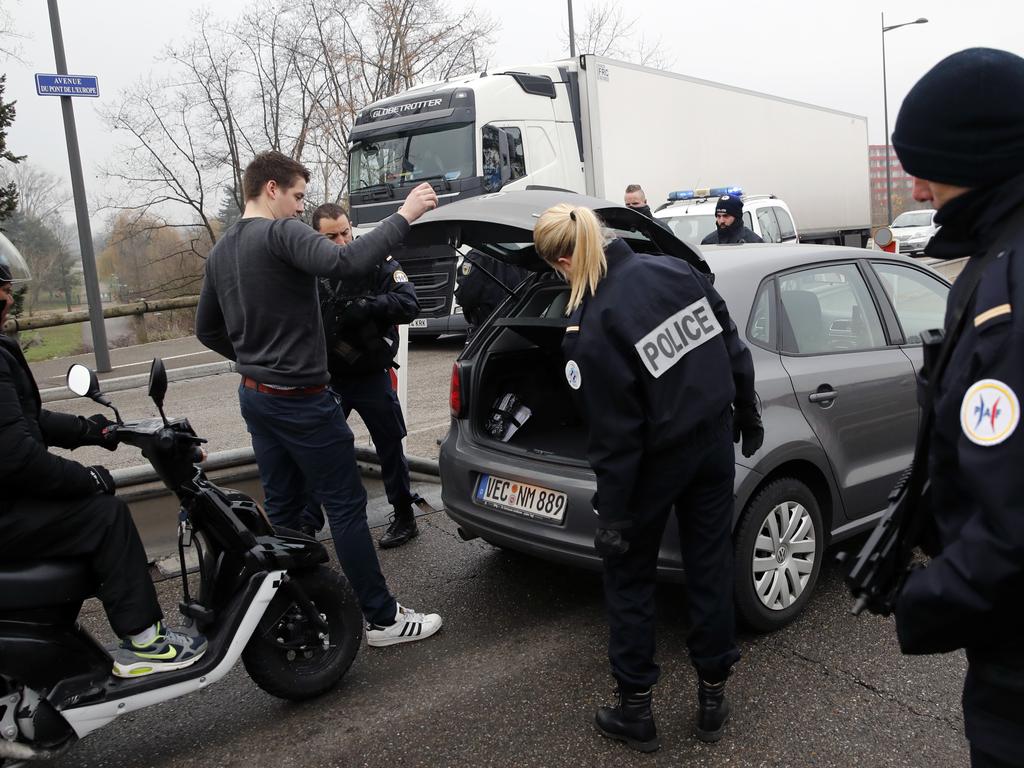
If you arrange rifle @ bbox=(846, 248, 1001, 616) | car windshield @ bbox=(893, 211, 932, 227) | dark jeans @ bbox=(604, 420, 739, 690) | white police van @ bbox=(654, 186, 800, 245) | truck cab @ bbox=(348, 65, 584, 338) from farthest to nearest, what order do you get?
car windshield @ bbox=(893, 211, 932, 227), truck cab @ bbox=(348, 65, 584, 338), white police van @ bbox=(654, 186, 800, 245), dark jeans @ bbox=(604, 420, 739, 690), rifle @ bbox=(846, 248, 1001, 616)

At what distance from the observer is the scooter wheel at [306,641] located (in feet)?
10.1

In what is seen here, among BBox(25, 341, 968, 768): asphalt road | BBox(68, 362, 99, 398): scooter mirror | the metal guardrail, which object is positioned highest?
BBox(68, 362, 99, 398): scooter mirror

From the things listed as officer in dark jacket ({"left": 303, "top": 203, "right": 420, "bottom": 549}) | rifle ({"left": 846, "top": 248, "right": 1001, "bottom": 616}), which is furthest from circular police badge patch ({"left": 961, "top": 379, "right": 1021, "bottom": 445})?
Answer: officer in dark jacket ({"left": 303, "top": 203, "right": 420, "bottom": 549})

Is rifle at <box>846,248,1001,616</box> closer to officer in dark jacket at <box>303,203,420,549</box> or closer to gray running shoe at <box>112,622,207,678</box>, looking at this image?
gray running shoe at <box>112,622,207,678</box>

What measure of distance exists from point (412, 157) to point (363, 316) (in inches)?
344

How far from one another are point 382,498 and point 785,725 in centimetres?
336

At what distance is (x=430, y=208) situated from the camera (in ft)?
10.7

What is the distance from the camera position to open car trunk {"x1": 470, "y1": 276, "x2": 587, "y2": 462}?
4.00m

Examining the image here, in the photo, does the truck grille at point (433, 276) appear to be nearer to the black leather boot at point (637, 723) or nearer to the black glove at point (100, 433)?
the black glove at point (100, 433)

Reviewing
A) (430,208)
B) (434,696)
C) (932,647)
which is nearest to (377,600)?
(434,696)

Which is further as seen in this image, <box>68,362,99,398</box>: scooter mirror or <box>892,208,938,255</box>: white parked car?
<box>892,208,938,255</box>: white parked car

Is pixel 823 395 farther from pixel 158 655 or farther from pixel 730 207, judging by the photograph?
pixel 730 207

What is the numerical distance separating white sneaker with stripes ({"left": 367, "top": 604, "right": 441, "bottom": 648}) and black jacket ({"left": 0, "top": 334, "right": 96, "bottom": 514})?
4.54 ft

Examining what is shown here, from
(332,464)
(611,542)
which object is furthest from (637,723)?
(332,464)
